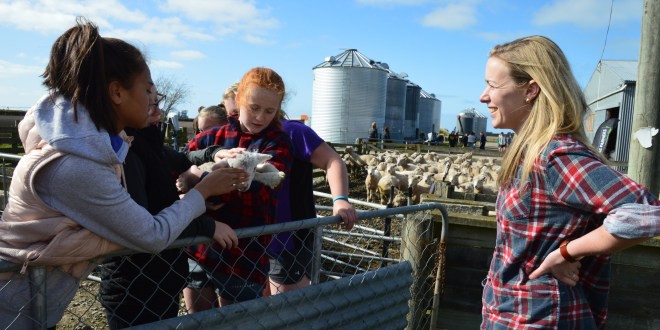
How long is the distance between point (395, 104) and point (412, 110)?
5242mm

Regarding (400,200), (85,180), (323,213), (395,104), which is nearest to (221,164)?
(85,180)

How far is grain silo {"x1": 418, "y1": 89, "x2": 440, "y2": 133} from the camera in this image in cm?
5206

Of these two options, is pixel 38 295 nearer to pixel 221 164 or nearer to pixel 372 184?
pixel 221 164

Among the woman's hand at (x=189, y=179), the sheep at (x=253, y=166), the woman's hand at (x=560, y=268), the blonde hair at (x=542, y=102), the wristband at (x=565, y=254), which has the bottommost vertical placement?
the woman's hand at (x=560, y=268)

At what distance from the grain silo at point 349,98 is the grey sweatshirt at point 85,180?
35.2 meters

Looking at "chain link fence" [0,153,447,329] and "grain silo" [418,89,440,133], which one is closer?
"chain link fence" [0,153,447,329]

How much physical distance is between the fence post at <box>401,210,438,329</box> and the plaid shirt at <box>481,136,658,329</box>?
52.5 inches

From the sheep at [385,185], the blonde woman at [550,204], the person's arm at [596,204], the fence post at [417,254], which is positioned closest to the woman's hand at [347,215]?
the blonde woman at [550,204]

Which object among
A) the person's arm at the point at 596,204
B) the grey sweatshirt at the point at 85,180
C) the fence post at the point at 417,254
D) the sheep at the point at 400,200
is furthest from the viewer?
the sheep at the point at 400,200

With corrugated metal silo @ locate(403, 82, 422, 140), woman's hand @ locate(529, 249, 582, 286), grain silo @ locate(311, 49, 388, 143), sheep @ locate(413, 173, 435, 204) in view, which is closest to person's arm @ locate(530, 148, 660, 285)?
woman's hand @ locate(529, 249, 582, 286)

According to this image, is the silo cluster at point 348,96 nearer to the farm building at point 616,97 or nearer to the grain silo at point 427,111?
the grain silo at point 427,111

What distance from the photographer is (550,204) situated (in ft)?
5.89

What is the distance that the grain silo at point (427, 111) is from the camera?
52.1 meters

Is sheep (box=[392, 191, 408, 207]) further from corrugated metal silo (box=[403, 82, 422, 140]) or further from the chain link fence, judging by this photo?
corrugated metal silo (box=[403, 82, 422, 140])
